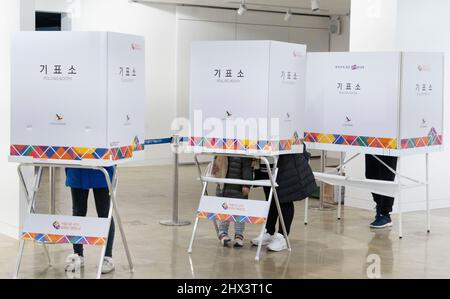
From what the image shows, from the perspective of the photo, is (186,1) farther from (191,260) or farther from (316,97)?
(191,260)

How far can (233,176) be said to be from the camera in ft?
20.4

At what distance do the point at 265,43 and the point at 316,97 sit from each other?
1.70m

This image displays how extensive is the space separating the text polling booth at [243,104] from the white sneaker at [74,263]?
3.42ft

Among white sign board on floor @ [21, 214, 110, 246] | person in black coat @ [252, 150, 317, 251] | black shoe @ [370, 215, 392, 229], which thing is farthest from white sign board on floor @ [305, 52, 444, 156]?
white sign board on floor @ [21, 214, 110, 246]

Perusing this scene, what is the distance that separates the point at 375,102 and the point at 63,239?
3.19 m

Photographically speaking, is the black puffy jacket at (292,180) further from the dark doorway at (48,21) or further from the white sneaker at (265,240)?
the dark doorway at (48,21)

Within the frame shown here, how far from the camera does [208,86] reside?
5.90 m

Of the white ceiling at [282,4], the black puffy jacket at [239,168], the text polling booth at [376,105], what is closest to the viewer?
the black puffy jacket at [239,168]

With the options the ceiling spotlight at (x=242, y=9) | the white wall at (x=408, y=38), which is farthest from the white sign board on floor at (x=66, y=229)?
the ceiling spotlight at (x=242, y=9)

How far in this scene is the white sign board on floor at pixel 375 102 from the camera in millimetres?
6973

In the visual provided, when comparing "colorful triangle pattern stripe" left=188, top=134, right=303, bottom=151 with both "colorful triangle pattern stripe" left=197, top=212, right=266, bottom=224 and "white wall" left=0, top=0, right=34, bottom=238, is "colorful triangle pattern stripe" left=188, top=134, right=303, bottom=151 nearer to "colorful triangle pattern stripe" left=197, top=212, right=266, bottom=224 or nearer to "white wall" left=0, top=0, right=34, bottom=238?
"colorful triangle pattern stripe" left=197, top=212, right=266, bottom=224

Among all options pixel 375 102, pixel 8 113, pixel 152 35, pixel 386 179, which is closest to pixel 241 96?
pixel 375 102
